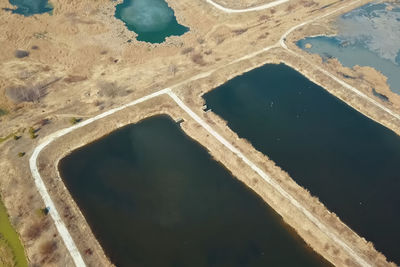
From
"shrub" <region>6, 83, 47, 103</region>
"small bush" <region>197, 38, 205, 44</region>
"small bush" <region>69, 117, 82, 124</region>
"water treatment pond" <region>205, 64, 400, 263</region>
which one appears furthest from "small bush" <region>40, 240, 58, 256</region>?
"small bush" <region>197, 38, 205, 44</region>

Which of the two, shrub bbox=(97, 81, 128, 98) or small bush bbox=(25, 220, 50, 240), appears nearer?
small bush bbox=(25, 220, 50, 240)

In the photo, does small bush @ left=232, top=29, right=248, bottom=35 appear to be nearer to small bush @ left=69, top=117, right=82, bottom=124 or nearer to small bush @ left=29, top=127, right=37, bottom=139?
small bush @ left=69, top=117, right=82, bottom=124

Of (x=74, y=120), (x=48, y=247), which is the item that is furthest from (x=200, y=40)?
(x=48, y=247)

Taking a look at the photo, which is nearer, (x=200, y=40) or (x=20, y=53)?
(x=20, y=53)

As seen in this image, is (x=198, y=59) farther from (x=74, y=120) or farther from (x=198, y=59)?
(x=74, y=120)

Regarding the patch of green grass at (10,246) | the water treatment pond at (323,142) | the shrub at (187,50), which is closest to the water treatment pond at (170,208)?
the water treatment pond at (323,142)

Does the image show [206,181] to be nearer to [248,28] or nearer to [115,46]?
[115,46]

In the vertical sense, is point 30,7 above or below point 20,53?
above
